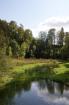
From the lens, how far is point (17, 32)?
115062 mm

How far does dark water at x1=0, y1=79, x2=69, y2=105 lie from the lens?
3847cm

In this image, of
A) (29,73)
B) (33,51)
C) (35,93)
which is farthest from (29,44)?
(35,93)

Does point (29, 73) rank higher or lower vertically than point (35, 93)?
higher

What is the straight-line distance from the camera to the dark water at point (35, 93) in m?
38.5

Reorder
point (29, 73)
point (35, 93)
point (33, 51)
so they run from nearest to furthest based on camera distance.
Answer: point (35, 93) < point (29, 73) < point (33, 51)

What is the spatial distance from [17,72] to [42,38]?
68225 mm

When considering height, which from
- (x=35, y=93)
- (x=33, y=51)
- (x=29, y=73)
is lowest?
(x=35, y=93)

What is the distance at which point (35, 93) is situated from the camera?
148ft

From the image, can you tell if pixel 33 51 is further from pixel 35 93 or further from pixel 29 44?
pixel 35 93

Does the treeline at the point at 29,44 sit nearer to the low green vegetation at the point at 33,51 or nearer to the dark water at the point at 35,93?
the low green vegetation at the point at 33,51

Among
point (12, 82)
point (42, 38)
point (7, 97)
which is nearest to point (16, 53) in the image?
point (42, 38)

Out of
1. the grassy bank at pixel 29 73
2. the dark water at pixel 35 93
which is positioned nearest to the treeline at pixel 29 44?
the grassy bank at pixel 29 73

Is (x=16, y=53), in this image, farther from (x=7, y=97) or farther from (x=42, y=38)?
(x=7, y=97)

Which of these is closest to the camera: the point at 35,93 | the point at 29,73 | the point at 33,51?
the point at 35,93
